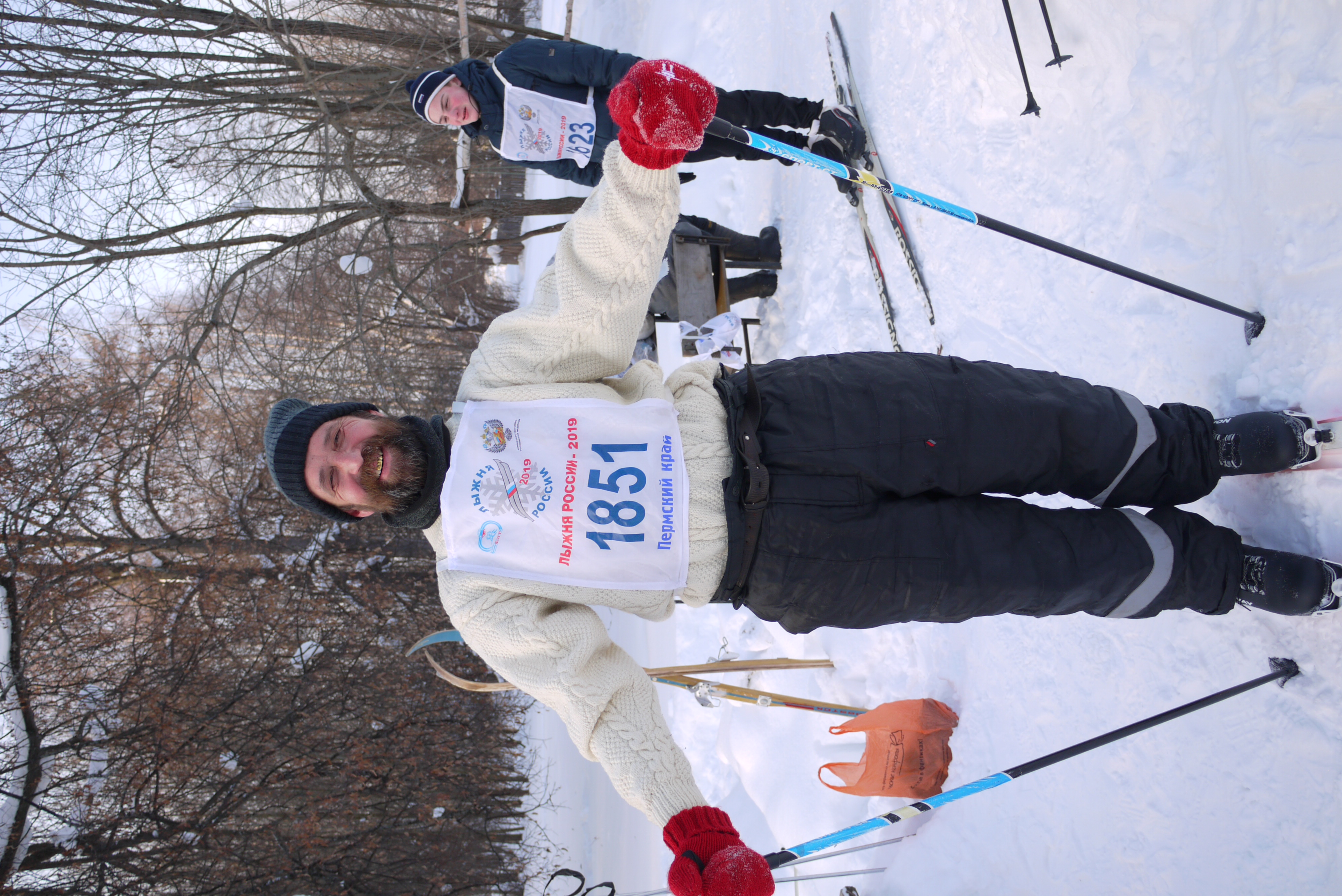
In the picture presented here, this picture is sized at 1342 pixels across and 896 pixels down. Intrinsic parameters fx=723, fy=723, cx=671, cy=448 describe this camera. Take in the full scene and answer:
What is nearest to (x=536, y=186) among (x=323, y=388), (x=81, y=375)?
(x=323, y=388)

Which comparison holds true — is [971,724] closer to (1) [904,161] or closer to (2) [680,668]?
(2) [680,668]

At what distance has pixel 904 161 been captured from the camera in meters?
4.14

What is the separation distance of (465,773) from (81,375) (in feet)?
17.4

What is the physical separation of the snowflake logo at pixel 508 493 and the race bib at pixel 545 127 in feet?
8.54

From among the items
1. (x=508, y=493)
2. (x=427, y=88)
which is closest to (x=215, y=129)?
(x=427, y=88)

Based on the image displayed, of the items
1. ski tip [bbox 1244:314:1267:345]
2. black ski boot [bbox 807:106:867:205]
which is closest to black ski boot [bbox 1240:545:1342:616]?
ski tip [bbox 1244:314:1267:345]

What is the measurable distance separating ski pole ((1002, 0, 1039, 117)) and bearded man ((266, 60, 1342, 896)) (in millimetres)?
1649

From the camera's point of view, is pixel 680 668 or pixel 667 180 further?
pixel 680 668

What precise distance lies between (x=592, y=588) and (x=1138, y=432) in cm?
152

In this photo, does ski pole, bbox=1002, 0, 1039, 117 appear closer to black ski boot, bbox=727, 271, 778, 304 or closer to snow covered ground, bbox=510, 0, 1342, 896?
snow covered ground, bbox=510, 0, 1342, 896

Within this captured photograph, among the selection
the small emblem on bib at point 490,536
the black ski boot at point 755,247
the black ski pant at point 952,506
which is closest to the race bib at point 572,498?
the small emblem on bib at point 490,536

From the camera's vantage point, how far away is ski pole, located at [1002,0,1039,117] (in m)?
2.86

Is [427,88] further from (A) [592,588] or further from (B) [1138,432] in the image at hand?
(B) [1138,432]

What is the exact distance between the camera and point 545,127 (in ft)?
12.8
